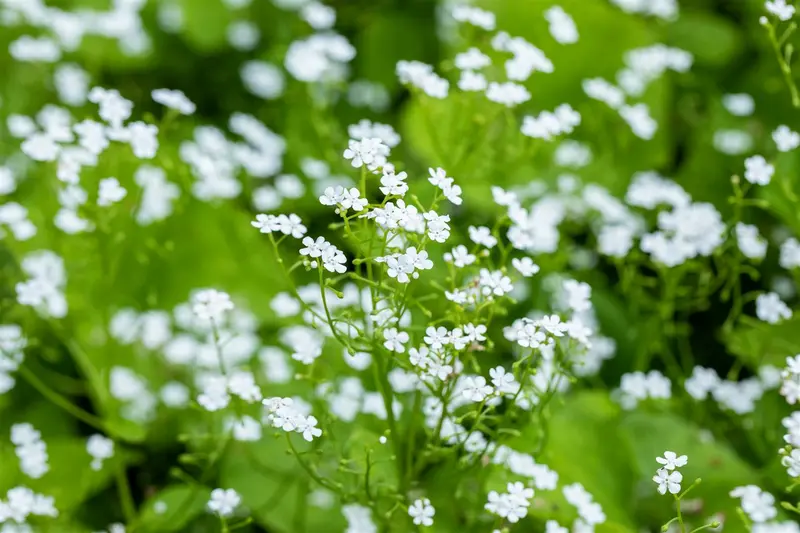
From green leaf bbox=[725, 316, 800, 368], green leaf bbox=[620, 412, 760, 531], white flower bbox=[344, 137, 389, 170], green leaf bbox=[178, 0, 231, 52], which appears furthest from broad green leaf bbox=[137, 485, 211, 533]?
green leaf bbox=[178, 0, 231, 52]

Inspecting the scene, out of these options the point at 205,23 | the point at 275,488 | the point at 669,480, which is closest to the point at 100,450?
the point at 275,488

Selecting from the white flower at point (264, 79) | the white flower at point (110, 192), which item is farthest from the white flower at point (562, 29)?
the white flower at point (110, 192)

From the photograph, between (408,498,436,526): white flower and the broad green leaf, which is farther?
the broad green leaf

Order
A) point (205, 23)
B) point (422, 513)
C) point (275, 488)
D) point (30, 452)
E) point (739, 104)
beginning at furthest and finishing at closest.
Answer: point (205, 23), point (739, 104), point (275, 488), point (30, 452), point (422, 513)

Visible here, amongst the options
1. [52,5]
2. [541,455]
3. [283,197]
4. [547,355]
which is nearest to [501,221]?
[547,355]

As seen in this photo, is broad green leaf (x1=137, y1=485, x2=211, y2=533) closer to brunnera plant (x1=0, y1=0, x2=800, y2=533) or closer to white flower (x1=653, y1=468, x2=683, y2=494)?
brunnera plant (x1=0, y1=0, x2=800, y2=533)

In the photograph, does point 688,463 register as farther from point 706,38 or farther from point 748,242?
point 706,38

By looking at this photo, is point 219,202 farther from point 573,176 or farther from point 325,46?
point 573,176
